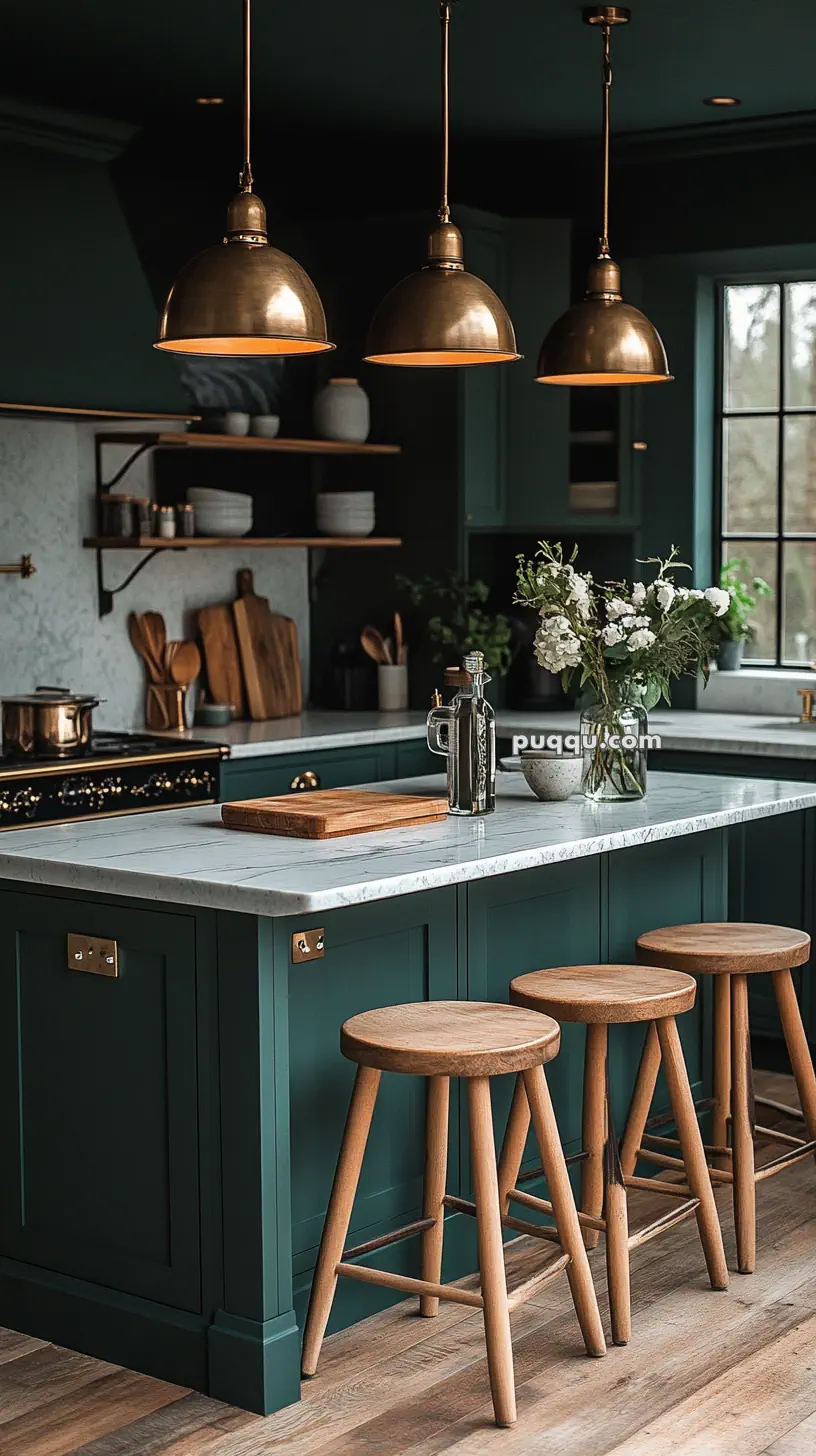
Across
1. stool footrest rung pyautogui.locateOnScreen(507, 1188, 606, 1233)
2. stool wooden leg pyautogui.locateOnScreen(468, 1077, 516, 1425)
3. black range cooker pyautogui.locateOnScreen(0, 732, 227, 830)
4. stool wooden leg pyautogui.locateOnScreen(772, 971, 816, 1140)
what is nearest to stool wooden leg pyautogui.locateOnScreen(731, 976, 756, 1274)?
stool wooden leg pyautogui.locateOnScreen(772, 971, 816, 1140)

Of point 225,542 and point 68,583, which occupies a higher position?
point 225,542

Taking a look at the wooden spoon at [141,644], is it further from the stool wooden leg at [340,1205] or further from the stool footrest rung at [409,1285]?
the stool footrest rung at [409,1285]

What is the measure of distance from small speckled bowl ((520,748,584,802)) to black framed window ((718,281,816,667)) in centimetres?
242

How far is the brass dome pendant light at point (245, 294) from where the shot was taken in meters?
3.05

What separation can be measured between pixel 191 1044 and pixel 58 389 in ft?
8.62

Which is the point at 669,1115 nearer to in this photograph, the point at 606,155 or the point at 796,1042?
the point at 796,1042

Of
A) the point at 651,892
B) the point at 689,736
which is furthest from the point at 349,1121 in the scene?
the point at 689,736

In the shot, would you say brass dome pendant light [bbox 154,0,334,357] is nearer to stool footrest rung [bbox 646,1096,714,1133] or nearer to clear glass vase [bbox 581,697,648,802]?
clear glass vase [bbox 581,697,648,802]

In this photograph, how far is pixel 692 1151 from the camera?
3.60 meters

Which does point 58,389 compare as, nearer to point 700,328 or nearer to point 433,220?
point 433,220

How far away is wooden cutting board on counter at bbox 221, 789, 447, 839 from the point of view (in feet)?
11.6

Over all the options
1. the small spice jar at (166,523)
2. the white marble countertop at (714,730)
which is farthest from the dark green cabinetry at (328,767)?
the small spice jar at (166,523)

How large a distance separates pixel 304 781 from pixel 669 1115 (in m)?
1.94

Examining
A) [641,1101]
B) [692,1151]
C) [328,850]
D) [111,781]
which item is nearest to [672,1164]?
[641,1101]
